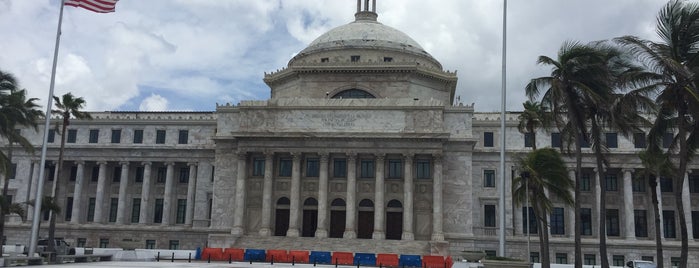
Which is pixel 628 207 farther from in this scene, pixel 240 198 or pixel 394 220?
pixel 240 198

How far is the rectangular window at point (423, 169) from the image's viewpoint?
174 feet

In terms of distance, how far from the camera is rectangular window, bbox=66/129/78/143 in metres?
62.6

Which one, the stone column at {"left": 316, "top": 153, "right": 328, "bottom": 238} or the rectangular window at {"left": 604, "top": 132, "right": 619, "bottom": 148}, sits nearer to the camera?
the stone column at {"left": 316, "top": 153, "right": 328, "bottom": 238}

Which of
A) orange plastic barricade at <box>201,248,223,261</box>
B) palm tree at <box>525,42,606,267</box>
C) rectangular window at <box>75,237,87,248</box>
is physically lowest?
rectangular window at <box>75,237,87,248</box>

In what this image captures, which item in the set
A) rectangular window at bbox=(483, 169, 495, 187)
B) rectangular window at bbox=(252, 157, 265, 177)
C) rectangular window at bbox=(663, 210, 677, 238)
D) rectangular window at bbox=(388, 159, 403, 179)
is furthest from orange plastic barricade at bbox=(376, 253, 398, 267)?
rectangular window at bbox=(663, 210, 677, 238)

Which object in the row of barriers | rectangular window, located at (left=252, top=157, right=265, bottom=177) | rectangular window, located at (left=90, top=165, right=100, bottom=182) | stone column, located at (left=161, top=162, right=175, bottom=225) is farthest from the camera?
rectangular window, located at (left=90, top=165, right=100, bottom=182)

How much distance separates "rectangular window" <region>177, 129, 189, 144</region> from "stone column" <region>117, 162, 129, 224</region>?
18.7ft

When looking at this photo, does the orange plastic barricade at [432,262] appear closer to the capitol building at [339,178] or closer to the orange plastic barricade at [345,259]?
the orange plastic barricade at [345,259]

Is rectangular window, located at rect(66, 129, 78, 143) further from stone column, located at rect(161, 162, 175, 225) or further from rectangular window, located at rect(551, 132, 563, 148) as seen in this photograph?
rectangular window, located at rect(551, 132, 563, 148)

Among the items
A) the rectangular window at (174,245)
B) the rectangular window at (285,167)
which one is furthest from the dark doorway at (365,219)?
the rectangular window at (174,245)

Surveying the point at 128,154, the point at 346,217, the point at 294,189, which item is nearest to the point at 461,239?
the point at 346,217

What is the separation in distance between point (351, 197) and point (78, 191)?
→ 2861cm

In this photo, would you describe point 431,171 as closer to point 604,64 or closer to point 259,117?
point 259,117

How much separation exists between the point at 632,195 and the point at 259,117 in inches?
1336
